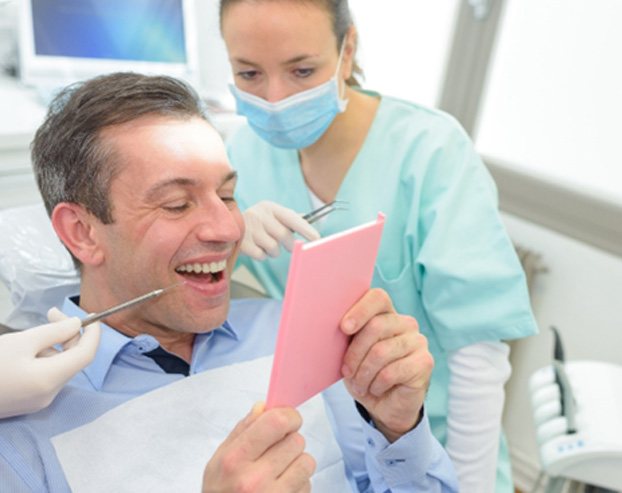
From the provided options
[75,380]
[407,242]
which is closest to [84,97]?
[75,380]

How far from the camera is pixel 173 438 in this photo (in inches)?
38.1

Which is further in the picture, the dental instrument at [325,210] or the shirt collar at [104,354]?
the dental instrument at [325,210]

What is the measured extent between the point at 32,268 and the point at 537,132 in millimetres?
1651

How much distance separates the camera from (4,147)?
5.48 ft

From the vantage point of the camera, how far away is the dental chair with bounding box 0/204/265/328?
1279mm

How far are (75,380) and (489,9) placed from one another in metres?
1.77

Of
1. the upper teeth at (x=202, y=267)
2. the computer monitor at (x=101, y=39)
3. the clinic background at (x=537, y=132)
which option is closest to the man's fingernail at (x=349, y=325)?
the upper teeth at (x=202, y=267)

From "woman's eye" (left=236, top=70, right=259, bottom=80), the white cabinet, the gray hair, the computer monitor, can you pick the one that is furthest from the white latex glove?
the computer monitor

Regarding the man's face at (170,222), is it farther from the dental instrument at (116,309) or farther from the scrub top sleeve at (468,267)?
the scrub top sleeve at (468,267)

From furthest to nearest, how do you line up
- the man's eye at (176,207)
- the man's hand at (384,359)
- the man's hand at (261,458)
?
the man's eye at (176,207) → the man's hand at (384,359) → the man's hand at (261,458)

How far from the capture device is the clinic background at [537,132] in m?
1.84

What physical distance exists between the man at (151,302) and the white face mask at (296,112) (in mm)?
206

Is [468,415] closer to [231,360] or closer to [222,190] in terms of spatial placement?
[231,360]

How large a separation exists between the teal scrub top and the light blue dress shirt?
24 centimetres
